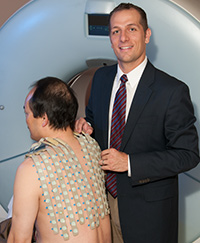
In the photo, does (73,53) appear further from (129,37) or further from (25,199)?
(25,199)

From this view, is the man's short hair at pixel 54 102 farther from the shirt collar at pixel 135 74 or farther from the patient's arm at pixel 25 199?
the shirt collar at pixel 135 74

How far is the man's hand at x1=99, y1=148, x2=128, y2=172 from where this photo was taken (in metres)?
1.38

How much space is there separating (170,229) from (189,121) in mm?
453

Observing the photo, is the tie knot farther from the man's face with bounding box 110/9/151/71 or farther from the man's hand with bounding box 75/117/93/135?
the man's hand with bounding box 75/117/93/135

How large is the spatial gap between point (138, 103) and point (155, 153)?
7.8 inches

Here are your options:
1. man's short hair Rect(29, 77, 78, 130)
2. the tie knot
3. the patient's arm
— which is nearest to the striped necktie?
the tie knot

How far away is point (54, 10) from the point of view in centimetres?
194

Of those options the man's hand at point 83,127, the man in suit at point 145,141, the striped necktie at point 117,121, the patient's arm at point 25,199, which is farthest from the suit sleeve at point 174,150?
the patient's arm at point 25,199

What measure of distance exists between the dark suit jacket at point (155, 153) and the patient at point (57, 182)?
17 centimetres

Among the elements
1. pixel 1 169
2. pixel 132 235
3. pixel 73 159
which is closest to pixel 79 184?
pixel 73 159

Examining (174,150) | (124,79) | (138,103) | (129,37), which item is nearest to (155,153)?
(174,150)

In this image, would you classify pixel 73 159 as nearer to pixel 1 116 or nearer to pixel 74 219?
pixel 74 219

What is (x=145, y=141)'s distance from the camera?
1.50 metres

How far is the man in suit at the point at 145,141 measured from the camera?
142cm
